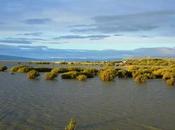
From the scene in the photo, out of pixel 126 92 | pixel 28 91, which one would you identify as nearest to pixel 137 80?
pixel 126 92

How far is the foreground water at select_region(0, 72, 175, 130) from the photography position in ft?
56.9

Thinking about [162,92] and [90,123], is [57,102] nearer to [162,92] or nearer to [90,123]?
[90,123]

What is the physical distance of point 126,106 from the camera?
22750 mm

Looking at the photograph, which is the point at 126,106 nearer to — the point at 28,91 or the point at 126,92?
the point at 126,92

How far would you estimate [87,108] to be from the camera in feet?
71.3

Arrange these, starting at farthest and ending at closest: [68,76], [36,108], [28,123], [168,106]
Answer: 1. [68,76]
2. [168,106]
3. [36,108]
4. [28,123]

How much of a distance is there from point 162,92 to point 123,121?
12.7 meters

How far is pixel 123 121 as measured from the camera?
59.8ft

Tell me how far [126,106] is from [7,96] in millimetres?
8111

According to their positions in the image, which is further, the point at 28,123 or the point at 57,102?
the point at 57,102

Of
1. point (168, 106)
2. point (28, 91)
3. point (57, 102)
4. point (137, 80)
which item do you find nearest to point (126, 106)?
point (168, 106)

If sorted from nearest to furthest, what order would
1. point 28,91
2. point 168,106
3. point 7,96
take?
point 168,106 → point 7,96 → point 28,91

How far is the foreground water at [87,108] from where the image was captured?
56.9ft

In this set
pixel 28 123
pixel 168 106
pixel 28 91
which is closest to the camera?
pixel 28 123
